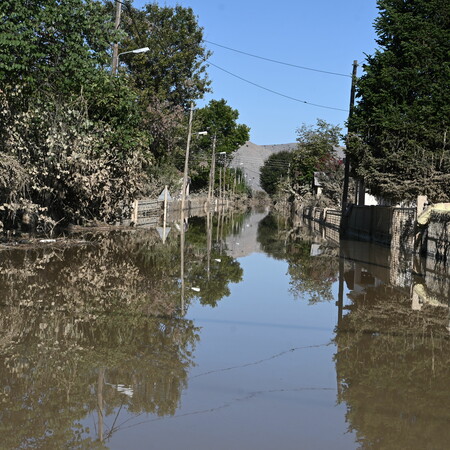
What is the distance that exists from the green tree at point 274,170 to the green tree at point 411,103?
98.4 metres

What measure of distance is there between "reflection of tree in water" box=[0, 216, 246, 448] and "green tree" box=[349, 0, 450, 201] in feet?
45.6

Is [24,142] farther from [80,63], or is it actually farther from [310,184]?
[310,184]

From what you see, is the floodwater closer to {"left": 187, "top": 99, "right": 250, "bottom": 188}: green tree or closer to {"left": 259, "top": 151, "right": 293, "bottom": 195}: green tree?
{"left": 187, "top": 99, "right": 250, "bottom": 188}: green tree

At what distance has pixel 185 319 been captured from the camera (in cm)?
915

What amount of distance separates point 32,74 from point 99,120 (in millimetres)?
4526

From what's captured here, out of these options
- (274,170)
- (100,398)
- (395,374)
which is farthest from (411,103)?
(274,170)

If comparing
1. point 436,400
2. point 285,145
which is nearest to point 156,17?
point 436,400

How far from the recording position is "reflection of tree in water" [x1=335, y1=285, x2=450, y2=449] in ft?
16.1

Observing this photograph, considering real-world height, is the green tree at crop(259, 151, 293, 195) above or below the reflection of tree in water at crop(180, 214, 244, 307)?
above

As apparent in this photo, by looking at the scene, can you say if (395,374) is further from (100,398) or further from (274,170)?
(274,170)

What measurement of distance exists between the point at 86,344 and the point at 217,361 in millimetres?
1563

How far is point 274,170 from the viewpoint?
5138 inches

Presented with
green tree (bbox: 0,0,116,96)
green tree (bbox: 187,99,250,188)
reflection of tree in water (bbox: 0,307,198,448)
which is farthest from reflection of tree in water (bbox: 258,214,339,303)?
green tree (bbox: 187,99,250,188)

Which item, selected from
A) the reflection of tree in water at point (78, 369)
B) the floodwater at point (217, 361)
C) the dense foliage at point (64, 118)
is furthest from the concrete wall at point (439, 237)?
the reflection of tree in water at point (78, 369)
